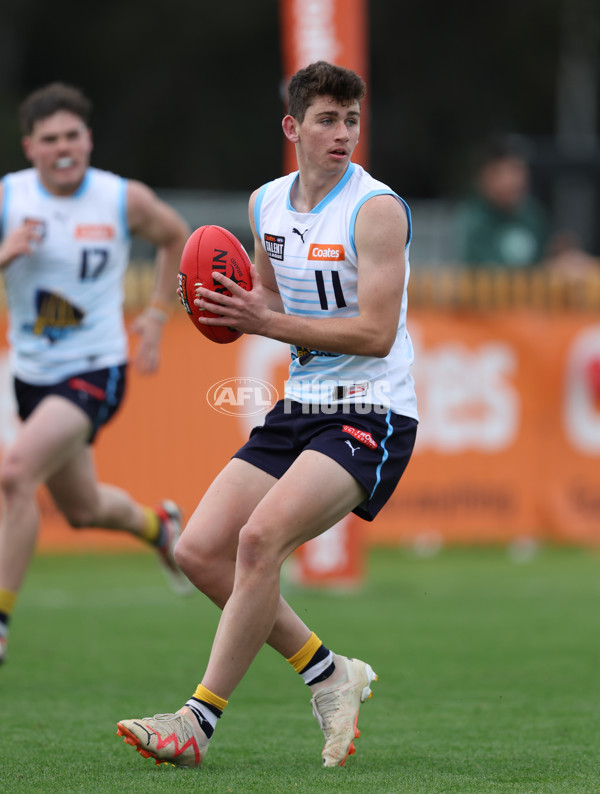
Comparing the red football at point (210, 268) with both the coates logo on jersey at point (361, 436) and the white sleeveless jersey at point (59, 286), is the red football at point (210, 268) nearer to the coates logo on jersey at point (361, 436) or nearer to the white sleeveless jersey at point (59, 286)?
the coates logo on jersey at point (361, 436)

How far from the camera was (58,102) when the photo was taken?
7.14 meters

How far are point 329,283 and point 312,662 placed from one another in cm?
133

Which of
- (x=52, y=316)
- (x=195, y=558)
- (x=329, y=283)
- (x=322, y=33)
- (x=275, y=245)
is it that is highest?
(x=322, y=33)

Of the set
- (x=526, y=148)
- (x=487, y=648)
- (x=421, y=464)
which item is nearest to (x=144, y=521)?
(x=487, y=648)

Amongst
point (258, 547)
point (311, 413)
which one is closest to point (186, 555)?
point (258, 547)

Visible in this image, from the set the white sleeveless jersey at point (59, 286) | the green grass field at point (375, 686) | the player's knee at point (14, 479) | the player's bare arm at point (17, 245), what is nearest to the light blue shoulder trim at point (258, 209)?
the green grass field at point (375, 686)

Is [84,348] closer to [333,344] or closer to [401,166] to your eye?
[333,344]

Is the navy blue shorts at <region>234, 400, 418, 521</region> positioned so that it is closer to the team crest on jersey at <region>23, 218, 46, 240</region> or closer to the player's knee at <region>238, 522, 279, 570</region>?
the player's knee at <region>238, 522, 279, 570</region>

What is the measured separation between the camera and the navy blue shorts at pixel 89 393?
23.6 ft

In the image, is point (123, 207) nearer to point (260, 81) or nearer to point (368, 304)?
point (368, 304)

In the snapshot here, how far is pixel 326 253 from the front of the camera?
4.84 m

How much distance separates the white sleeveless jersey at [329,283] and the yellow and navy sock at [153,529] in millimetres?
3112

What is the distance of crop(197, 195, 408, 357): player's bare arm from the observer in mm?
4653

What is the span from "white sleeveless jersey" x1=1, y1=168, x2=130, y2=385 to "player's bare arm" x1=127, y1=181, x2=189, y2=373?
0.16 metres
